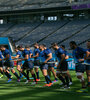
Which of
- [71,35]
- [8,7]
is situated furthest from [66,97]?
[8,7]

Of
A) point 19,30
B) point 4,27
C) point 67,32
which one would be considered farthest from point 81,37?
point 4,27

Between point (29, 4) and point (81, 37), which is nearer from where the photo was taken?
point (81, 37)

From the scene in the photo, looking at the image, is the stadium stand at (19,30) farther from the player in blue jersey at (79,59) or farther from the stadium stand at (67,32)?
the player in blue jersey at (79,59)

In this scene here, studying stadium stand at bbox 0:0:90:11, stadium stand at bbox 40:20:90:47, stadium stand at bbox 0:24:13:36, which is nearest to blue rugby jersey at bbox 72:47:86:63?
stadium stand at bbox 40:20:90:47

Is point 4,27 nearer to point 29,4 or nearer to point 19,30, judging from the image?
point 19,30

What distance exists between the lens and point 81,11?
40469 millimetres

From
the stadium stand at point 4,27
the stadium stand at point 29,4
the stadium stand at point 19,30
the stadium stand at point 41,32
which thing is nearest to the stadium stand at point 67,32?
the stadium stand at point 41,32

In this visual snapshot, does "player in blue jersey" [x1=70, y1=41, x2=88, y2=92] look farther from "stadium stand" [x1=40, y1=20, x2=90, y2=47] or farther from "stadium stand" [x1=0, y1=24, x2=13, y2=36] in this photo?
"stadium stand" [x1=0, y1=24, x2=13, y2=36]

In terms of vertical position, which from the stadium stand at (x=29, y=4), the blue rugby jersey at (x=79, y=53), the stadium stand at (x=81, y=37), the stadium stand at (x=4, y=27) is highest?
the stadium stand at (x=29, y=4)

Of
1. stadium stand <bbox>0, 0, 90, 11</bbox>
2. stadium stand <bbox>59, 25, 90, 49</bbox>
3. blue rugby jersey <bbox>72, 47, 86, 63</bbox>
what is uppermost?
stadium stand <bbox>0, 0, 90, 11</bbox>

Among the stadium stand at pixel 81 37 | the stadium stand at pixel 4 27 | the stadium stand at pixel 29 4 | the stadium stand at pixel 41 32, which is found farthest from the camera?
the stadium stand at pixel 4 27

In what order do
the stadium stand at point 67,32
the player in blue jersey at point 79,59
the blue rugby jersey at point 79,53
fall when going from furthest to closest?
the stadium stand at point 67,32 < the blue rugby jersey at point 79,53 < the player in blue jersey at point 79,59

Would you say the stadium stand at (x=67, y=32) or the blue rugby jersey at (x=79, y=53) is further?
the stadium stand at (x=67, y=32)

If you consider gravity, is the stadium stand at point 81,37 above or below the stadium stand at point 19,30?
below
